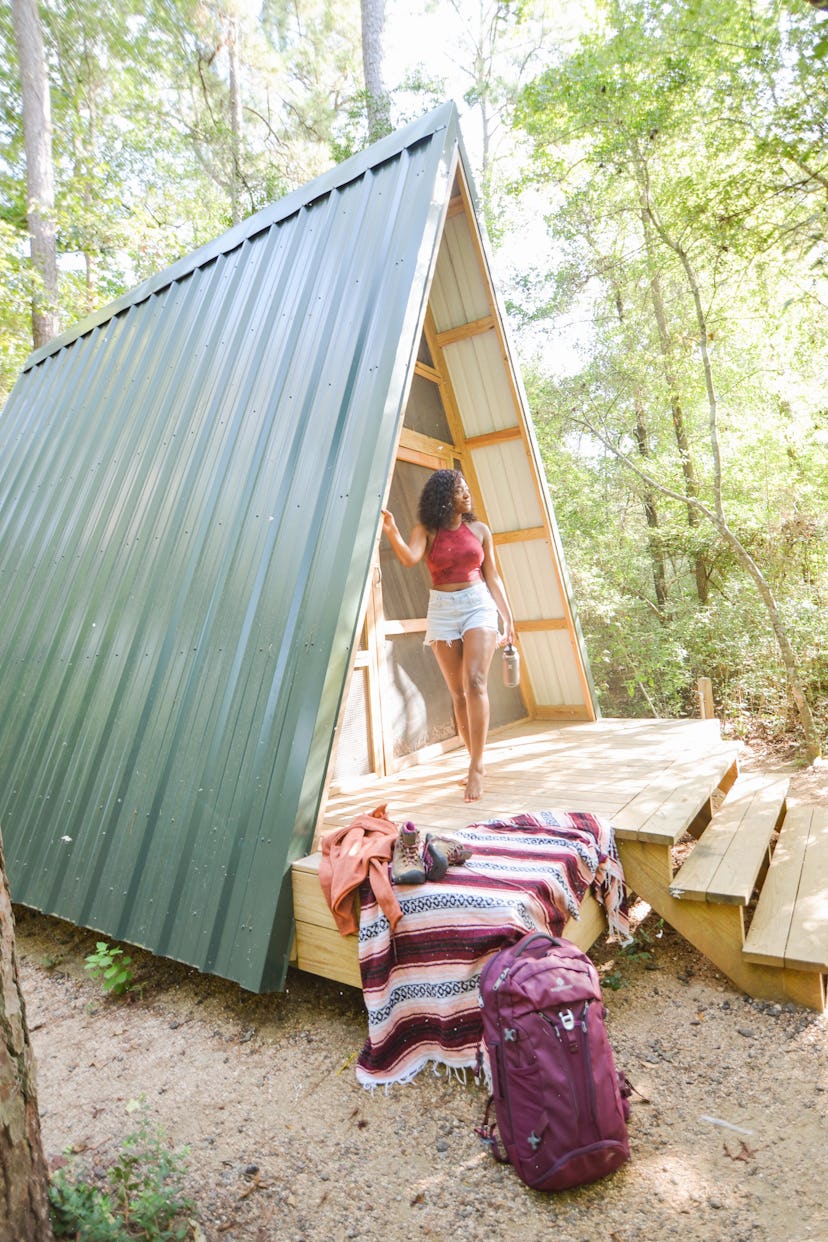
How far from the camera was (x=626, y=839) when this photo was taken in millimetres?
2750

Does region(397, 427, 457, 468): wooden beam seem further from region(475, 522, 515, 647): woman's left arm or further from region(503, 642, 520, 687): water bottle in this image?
region(503, 642, 520, 687): water bottle

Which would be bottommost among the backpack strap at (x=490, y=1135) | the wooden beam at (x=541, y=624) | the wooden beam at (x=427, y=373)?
the backpack strap at (x=490, y=1135)

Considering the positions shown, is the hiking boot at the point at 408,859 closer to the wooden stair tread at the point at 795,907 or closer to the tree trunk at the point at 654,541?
the wooden stair tread at the point at 795,907

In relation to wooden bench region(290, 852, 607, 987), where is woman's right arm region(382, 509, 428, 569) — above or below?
above

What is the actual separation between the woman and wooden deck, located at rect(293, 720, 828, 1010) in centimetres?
42

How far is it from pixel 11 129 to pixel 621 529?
12907 mm

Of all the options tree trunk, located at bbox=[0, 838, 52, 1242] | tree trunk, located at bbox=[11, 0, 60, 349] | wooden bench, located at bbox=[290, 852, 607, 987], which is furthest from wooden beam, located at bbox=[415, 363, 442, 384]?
tree trunk, located at bbox=[11, 0, 60, 349]

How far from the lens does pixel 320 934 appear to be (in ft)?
8.07

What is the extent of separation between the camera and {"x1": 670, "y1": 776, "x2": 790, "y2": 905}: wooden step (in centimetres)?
256

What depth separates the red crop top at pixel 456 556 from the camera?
3621 millimetres

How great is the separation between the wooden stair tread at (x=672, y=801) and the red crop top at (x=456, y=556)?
139 centimetres

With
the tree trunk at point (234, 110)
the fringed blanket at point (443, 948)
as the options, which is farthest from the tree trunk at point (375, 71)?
the fringed blanket at point (443, 948)

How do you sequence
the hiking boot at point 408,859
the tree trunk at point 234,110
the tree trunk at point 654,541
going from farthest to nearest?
1. the tree trunk at point 234,110
2. the tree trunk at point 654,541
3. the hiking boot at point 408,859

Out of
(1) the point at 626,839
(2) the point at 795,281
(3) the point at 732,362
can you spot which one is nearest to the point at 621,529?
(3) the point at 732,362
